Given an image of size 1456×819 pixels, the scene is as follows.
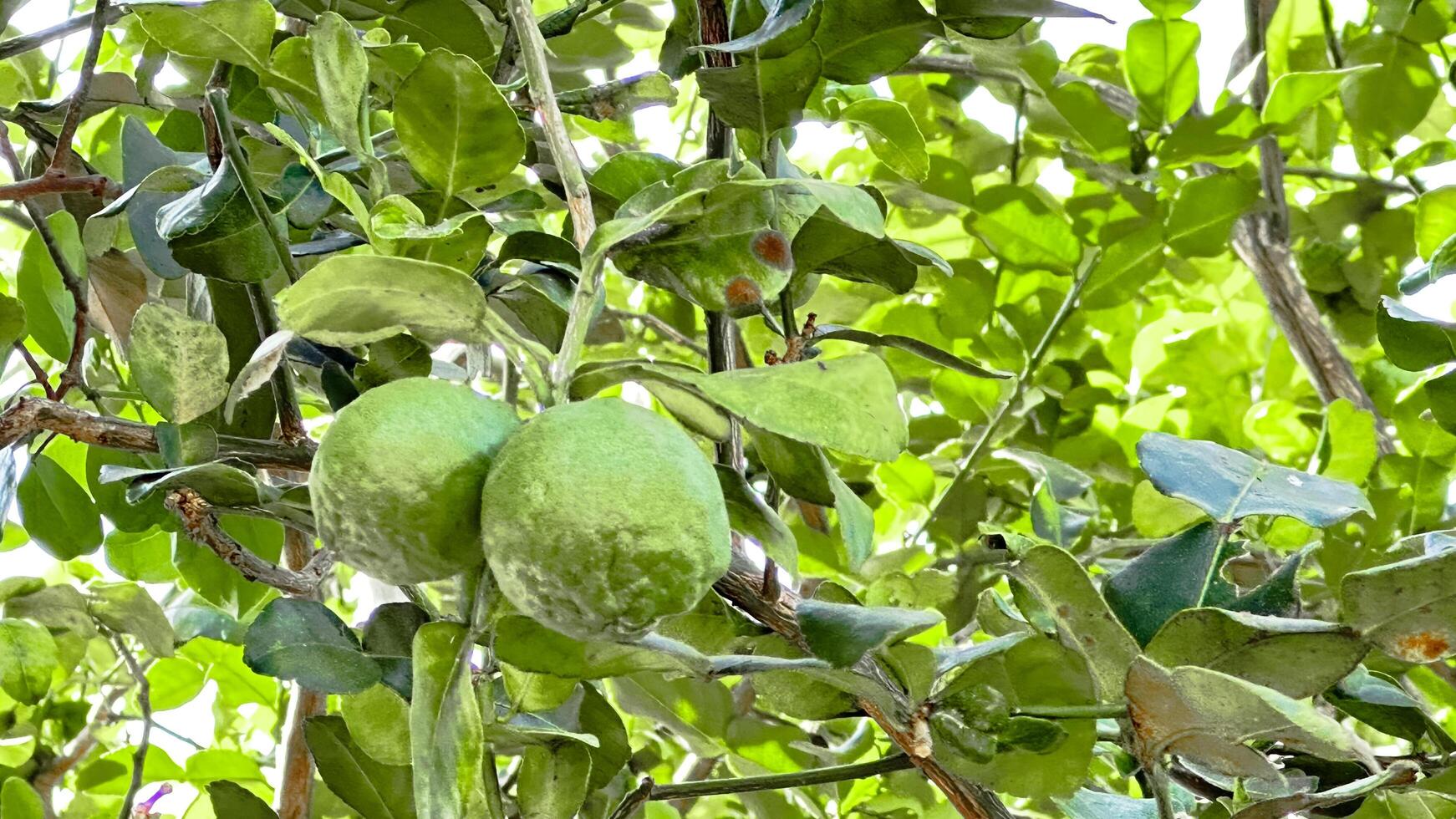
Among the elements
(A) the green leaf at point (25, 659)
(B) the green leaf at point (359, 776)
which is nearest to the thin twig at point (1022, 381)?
(B) the green leaf at point (359, 776)

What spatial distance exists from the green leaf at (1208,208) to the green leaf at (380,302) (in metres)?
0.71

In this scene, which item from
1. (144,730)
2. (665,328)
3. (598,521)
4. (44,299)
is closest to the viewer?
(598,521)

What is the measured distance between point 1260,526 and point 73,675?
131 cm

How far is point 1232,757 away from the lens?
54cm

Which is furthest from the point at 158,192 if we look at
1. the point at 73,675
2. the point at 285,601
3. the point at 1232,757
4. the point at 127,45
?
the point at 73,675

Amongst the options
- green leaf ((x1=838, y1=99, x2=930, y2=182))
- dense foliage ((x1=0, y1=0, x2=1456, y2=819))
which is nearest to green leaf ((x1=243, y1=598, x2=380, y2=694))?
dense foliage ((x1=0, y1=0, x2=1456, y2=819))

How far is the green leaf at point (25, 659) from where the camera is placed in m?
0.96

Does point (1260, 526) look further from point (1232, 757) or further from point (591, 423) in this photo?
point (591, 423)

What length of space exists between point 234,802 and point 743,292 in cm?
45

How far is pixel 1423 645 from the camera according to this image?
53 cm

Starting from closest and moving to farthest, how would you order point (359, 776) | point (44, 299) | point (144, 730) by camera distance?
point (359, 776)
point (44, 299)
point (144, 730)

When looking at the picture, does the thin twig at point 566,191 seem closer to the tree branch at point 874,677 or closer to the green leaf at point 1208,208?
the tree branch at point 874,677

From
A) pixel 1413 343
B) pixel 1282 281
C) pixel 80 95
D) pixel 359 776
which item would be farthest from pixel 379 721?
pixel 1282 281

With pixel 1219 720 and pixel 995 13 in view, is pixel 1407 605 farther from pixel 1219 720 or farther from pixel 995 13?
pixel 995 13
